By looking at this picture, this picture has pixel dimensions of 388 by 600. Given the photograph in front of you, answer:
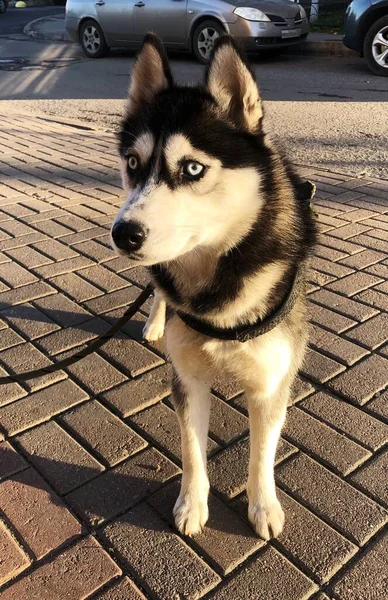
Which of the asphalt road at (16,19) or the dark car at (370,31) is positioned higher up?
the dark car at (370,31)

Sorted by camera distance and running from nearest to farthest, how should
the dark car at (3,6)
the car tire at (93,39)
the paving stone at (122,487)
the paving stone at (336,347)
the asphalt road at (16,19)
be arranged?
1. the paving stone at (122,487)
2. the paving stone at (336,347)
3. the car tire at (93,39)
4. the asphalt road at (16,19)
5. the dark car at (3,6)

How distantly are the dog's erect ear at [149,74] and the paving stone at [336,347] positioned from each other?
5.22 ft

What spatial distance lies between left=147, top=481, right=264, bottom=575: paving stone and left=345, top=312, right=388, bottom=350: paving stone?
1.29 metres

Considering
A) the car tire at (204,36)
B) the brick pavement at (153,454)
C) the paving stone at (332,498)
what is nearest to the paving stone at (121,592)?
the brick pavement at (153,454)

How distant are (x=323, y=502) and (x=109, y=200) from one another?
342cm

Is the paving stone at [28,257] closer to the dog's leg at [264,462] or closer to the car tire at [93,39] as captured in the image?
the dog's leg at [264,462]

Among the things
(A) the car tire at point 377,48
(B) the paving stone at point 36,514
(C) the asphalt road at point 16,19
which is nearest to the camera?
(B) the paving stone at point 36,514

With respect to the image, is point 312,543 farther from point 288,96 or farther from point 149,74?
point 288,96

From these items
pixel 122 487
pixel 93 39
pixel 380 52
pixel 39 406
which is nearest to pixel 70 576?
pixel 122 487

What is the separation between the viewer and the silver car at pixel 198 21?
10.8 meters

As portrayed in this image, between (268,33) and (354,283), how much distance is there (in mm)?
9301

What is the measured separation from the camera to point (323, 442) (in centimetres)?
231

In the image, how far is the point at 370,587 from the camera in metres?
1.74

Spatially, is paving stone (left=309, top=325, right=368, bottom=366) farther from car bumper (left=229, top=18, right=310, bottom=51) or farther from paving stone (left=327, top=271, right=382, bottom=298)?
car bumper (left=229, top=18, right=310, bottom=51)
